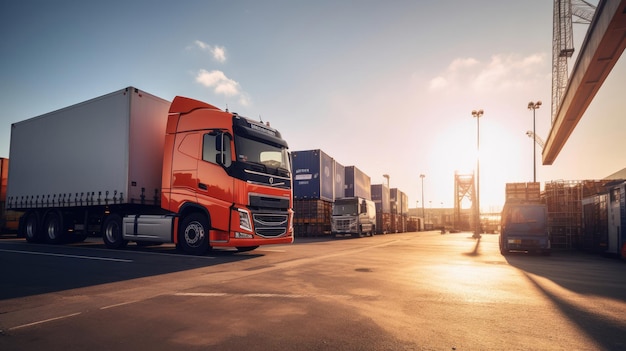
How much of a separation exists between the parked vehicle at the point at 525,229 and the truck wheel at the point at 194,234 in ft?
36.1

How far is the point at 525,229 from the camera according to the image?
13.7 metres

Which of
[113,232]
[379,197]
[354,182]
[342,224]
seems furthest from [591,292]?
[379,197]

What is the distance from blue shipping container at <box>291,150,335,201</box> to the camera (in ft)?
85.8

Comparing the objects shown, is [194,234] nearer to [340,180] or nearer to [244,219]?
[244,219]

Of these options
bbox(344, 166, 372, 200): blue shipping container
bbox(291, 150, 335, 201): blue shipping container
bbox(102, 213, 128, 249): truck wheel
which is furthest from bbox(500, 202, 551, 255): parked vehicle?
bbox(344, 166, 372, 200): blue shipping container

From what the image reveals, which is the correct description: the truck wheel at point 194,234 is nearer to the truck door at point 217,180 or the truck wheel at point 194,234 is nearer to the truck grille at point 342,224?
the truck door at point 217,180

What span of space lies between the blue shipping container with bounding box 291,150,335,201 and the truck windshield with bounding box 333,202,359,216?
1.34 metres

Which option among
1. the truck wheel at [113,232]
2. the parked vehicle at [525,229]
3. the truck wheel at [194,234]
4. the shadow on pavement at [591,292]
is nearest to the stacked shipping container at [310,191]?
the parked vehicle at [525,229]

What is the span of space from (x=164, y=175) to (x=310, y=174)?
1581 centimetres

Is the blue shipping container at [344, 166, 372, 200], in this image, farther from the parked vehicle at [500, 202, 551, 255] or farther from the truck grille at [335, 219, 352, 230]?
the parked vehicle at [500, 202, 551, 255]

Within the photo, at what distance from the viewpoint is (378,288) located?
6117 millimetres

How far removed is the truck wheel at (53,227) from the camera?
13.7 metres

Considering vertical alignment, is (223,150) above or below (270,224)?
above

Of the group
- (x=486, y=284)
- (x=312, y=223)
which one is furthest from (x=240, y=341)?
(x=312, y=223)
